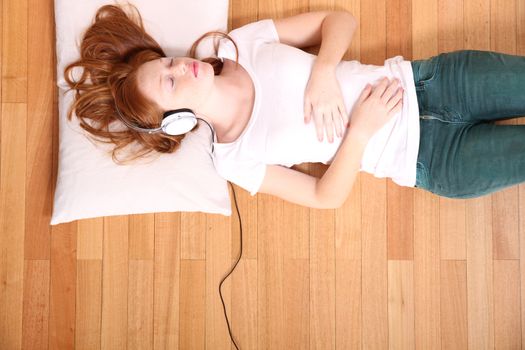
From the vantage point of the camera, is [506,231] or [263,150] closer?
[263,150]

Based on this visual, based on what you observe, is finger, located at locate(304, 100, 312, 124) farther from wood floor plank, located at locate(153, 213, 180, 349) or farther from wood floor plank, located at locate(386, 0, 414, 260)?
wood floor plank, located at locate(153, 213, 180, 349)

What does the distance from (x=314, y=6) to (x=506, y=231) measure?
1.10 metres

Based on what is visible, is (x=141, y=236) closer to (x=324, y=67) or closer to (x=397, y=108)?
(x=324, y=67)

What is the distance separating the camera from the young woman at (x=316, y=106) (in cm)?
132

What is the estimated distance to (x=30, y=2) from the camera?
1.66 m

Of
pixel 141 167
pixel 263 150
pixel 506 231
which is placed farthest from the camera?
pixel 506 231

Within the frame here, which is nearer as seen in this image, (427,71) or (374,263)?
(427,71)

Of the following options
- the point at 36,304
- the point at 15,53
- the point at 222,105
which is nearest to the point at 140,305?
the point at 36,304

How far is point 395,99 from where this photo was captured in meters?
1.36

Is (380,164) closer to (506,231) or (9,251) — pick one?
(506,231)

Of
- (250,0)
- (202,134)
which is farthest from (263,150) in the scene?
(250,0)

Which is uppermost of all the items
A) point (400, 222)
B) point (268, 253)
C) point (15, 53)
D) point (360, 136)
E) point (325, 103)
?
point (15, 53)

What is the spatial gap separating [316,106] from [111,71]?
68 centimetres

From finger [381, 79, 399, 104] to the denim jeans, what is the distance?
3.2 inches
